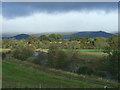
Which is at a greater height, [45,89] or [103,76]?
[45,89]

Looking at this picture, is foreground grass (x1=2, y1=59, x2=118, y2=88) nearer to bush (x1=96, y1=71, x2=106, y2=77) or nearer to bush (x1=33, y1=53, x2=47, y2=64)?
bush (x1=33, y1=53, x2=47, y2=64)

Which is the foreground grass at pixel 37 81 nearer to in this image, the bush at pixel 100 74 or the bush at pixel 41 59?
the bush at pixel 41 59

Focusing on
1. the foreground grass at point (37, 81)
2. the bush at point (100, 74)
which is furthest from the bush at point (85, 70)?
the foreground grass at point (37, 81)

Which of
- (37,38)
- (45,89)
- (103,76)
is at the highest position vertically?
(37,38)

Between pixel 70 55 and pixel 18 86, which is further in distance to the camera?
pixel 70 55

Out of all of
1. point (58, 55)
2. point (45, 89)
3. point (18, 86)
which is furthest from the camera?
point (58, 55)

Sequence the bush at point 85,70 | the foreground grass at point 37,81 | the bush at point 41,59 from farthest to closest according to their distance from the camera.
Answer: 1. the bush at point 41,59
2. the bush at point 85,70
3. the foreground grass at point 37,81

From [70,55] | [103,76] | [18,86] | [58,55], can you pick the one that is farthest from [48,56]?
[18,86]

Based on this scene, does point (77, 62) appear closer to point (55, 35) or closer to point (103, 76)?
point (103, 76)

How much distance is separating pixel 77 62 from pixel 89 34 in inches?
422

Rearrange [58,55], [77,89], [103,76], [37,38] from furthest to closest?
[37,38] → [58,55] → [103,76] → [77,89]

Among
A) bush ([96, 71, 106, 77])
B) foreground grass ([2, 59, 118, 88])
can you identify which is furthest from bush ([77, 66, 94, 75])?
foreground grass ([2, 59, 118, 88])

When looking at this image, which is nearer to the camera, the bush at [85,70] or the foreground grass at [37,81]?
the foreground grass at [37,81]

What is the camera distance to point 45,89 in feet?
13.8
